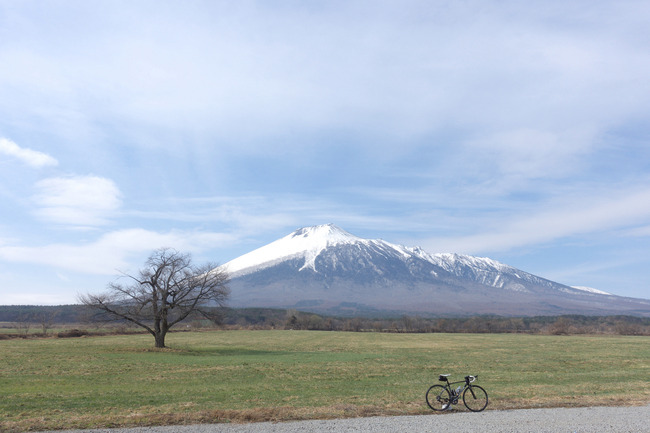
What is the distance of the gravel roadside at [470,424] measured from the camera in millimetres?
14070

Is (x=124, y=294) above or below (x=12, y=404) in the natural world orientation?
above

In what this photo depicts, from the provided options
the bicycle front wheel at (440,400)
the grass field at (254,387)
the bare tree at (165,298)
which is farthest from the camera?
the bare tree at (165,298)

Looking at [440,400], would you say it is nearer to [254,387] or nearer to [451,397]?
[451,397]

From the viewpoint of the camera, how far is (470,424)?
15.0 meters

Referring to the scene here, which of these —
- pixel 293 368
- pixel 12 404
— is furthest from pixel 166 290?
pixel 12 404

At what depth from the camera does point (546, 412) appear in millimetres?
16609

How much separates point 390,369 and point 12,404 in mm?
23882

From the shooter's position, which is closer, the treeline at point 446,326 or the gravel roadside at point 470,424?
the gravel roadside at point 470,424

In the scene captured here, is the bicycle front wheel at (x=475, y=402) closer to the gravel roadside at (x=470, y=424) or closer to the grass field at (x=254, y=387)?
the grass field at (x=254, y=387)

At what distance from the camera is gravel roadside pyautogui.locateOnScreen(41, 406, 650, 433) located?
14.1 meters

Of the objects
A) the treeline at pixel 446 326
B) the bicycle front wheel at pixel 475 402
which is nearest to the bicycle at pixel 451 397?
the bicycle front wheel at pixel 475 402

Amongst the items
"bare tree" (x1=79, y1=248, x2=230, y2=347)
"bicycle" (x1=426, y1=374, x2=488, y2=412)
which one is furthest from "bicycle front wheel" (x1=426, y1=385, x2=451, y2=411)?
"bare tree" (x1=79, y1=248, x2=230, y2=347)

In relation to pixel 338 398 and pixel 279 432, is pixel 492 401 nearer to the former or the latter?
pixel 338 398

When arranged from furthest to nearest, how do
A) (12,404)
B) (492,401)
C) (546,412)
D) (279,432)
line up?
(492,401)
(12,404)
(546,412)
(279,432)
